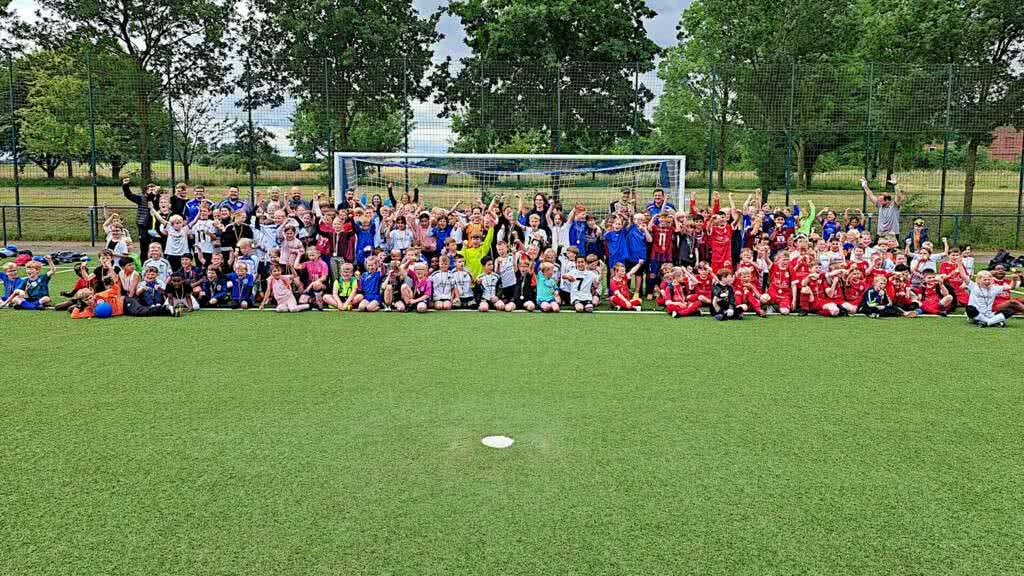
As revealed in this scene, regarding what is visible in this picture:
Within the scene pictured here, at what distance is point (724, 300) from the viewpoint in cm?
1009

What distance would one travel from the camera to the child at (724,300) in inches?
393

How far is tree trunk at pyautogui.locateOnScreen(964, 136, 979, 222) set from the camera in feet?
57.6

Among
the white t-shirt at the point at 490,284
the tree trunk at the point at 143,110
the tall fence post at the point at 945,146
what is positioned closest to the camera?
the white t-shirt at the point at 490,284

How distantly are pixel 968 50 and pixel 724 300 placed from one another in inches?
525

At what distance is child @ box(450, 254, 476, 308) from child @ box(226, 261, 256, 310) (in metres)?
2.90

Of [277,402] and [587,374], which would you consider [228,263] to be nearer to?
[277,402]

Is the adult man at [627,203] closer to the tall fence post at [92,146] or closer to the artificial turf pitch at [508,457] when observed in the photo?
the artificial turf pitch at [508,457]

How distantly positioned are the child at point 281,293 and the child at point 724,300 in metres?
5.58

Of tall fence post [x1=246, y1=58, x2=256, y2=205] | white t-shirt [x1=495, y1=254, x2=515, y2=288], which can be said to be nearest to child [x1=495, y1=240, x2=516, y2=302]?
white t-shirt [x1=495, y1=254, x2=515, y2=288]

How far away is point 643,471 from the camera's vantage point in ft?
15.1

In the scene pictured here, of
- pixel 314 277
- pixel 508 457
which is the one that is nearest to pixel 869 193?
pixel 314 277

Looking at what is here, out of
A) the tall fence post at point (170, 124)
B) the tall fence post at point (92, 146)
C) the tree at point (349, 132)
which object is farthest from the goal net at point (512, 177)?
the tall fence post at point (92, 146)

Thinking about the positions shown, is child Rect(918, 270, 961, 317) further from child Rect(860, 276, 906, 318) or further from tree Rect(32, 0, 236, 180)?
tree Rect(32, 0, 236, 180)

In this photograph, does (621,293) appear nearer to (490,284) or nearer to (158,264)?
(490,284)
